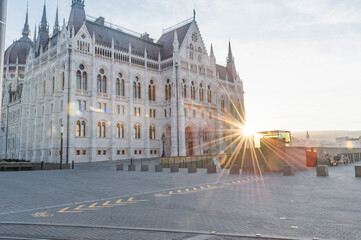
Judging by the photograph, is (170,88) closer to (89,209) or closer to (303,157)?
(303,157)

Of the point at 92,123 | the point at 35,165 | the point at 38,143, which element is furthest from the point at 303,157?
the point at 38,143

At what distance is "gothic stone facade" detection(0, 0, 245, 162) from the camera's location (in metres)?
47.5

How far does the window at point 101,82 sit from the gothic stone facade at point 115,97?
18 cm

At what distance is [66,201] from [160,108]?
162ft

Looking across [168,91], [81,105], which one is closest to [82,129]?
[81,105]

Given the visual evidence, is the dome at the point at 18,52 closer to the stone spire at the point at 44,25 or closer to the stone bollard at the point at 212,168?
the stone spire at the point at 44,25

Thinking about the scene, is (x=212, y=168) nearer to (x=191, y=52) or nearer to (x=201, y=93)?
(x=201, y=93)

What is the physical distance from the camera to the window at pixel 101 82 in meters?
50.7

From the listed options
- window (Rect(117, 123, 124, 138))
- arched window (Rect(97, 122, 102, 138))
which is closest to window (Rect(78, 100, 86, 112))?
arched window (Rect(97, 122, 102, 138))

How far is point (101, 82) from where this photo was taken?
168 ft

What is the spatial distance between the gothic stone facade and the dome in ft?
56.7

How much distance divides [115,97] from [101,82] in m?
3.57

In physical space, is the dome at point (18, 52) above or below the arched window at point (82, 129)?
above

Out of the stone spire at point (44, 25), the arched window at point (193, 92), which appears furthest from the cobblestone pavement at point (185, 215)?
the stone spire at point (44, 25)
